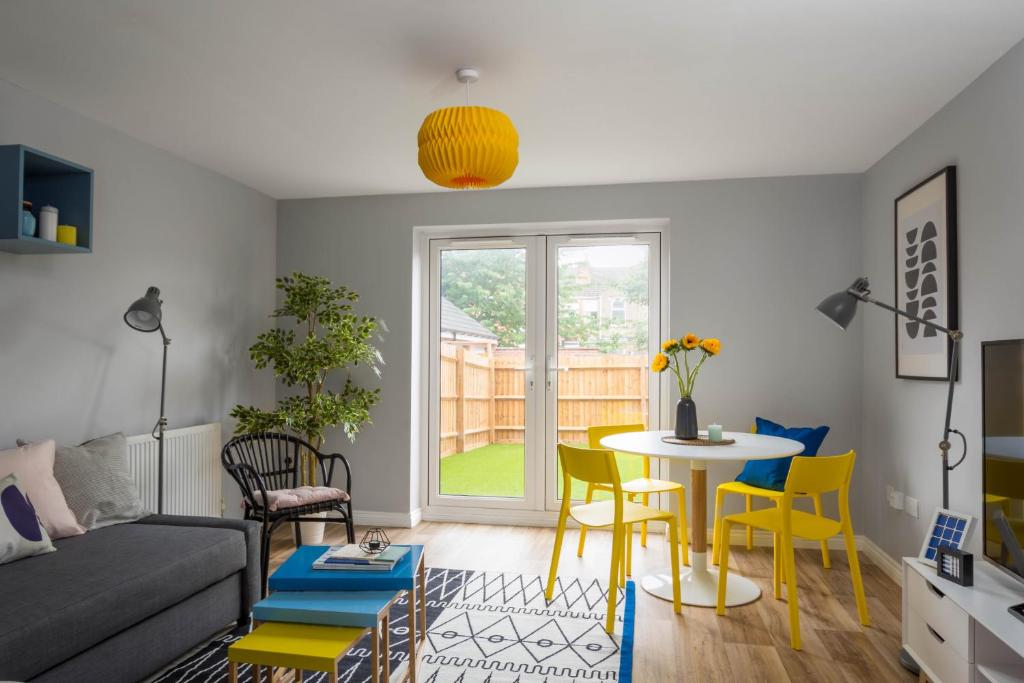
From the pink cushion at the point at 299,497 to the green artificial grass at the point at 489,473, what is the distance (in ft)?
4.34

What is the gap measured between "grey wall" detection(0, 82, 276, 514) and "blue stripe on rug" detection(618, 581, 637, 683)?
2759mm

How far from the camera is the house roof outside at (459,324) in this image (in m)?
5.17

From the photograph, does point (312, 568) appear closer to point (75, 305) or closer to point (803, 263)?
point (75, 305)

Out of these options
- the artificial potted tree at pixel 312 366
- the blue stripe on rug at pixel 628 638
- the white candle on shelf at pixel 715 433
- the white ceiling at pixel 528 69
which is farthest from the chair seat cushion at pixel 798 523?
the artificial potted tree at pixel 312 366

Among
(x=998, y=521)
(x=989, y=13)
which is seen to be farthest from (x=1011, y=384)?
(x=989, y=13)

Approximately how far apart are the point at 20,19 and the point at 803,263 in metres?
4.31

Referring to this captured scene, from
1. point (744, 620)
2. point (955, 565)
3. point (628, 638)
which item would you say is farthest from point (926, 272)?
point (628, 638)

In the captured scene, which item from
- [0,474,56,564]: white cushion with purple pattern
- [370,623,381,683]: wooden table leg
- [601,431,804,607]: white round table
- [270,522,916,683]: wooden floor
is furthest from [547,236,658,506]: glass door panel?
[0,474,56,564]: white cushion with purple pattern

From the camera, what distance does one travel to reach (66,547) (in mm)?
2725

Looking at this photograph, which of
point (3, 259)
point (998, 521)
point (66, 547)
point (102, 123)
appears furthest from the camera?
point (102, 123)

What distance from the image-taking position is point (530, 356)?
200 inches

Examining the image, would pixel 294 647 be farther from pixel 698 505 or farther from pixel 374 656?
pixel 698 505

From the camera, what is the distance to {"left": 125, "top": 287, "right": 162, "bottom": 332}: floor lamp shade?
11.1 feet

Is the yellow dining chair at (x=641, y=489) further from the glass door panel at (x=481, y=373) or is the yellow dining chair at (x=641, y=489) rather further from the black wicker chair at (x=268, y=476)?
the black wicker chair at (x=268, y=476)
